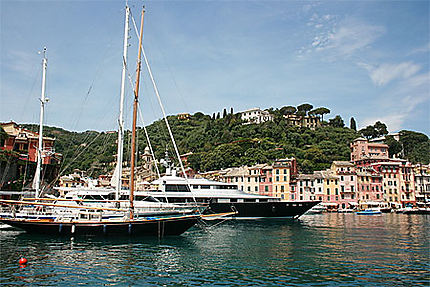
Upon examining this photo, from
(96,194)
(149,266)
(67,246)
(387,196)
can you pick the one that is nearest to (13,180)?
(96,194)

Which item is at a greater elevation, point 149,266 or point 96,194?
point 96,194

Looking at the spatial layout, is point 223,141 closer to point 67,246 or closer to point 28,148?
point 28,148

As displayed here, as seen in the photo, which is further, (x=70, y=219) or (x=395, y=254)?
(x=70, y=219)

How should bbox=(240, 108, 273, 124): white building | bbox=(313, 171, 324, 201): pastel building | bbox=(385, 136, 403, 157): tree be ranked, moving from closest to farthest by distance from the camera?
bbox=(313, 171, 324, 201): pastel building < bbox=(385, 136, 403, 157): tree < bbox=(240, 108, 273, 124): white building

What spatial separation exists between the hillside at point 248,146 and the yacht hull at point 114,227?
6035 cm

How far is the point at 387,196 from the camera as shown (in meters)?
81.4

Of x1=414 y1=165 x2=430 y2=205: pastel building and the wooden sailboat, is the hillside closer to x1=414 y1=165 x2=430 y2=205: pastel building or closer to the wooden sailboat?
x1=414 y1=165 x2=430 y2=205: pastel building

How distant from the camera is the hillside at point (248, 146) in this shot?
9750 centimetres

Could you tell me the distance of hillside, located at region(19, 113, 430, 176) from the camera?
320ft

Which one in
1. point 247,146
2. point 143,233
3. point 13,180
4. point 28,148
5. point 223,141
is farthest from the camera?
point 223,141

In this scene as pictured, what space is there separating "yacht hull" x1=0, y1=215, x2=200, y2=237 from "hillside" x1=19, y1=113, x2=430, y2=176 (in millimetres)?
60354

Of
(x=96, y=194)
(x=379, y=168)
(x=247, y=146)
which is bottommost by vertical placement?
(x=96, y=194)

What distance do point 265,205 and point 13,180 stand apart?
119 feet

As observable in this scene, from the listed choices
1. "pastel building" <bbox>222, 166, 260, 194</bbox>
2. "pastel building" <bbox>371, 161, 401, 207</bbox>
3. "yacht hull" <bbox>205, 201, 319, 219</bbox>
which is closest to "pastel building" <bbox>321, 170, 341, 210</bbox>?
"pastel building" <bbox>371, 161, 401, 207</bbox>
